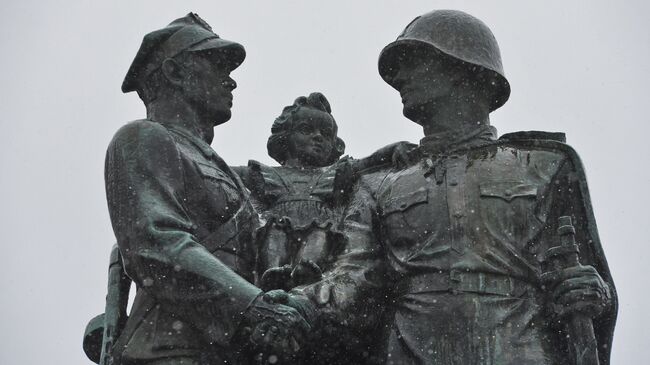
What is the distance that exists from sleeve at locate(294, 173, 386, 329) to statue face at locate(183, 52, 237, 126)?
53.0 inches

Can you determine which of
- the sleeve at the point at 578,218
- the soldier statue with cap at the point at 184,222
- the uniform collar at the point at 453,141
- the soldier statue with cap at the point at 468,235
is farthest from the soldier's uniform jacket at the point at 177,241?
the sleeve at the point at 578,218

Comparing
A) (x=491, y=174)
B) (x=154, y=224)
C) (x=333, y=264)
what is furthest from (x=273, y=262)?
(x=491, y=174)

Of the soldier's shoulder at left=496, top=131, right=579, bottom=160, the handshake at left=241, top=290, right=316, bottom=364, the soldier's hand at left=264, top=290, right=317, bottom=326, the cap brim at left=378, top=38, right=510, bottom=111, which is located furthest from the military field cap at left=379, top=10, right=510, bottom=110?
the handshake at left=241, top=290, right=316, bottom=364

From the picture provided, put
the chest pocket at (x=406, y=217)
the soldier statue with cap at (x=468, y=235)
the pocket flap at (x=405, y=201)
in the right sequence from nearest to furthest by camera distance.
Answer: the soldier statue with cap at (x=468, y=235) → the chest pocket at (x=406, y=217) → the pocket flap at (x=405, y=201)

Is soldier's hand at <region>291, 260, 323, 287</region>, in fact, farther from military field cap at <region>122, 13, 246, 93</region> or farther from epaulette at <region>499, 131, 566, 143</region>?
military field cap at <region>122, 13, 246, 93</region>

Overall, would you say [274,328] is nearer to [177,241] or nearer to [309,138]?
[177,241]

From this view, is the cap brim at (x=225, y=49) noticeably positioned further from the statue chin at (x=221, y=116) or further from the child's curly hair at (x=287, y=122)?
the child's curly hair at (x=287, y=122)

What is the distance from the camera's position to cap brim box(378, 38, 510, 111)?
37.5 feet

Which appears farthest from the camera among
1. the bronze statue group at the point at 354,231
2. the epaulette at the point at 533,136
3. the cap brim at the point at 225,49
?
the cap brim at the point at 225,49

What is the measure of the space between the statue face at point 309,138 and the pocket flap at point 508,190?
168cm

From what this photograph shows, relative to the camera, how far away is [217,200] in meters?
10.6

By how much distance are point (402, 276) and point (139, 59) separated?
9.43 feet

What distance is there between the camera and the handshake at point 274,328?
376 inches

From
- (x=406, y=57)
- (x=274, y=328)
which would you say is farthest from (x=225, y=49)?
(x=274, y=328)
